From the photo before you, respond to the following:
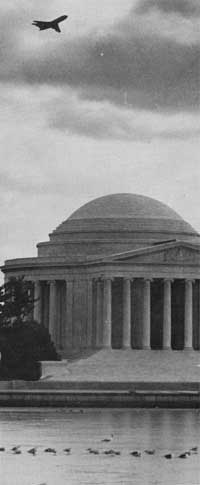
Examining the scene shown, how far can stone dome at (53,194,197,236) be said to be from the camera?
145250mm

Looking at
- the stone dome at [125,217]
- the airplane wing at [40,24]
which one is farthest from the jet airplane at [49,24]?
the stone dome at [125,217]

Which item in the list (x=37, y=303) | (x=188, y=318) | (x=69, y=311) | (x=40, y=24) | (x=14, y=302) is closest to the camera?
(x=40, y=24)

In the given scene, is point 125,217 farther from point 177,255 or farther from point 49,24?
point 49,24

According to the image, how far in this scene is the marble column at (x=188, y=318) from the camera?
137250mm

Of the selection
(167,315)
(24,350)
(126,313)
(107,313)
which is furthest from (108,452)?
(167,315)

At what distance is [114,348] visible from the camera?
139750 mm

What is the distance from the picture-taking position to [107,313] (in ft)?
448

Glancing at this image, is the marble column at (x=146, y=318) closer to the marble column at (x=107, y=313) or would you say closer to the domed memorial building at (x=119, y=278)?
the domed memorial building at (x=119, y=278)

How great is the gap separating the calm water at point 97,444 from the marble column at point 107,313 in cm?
4980

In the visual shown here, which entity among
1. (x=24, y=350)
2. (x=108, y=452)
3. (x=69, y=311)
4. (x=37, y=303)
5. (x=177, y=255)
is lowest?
(x=24, y=350)

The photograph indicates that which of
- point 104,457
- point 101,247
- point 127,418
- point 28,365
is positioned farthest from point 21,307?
point 104,457

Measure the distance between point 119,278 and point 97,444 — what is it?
81147 millimetres

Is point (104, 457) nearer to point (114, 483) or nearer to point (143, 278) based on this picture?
point (114, 483)

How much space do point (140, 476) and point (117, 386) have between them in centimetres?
6797
